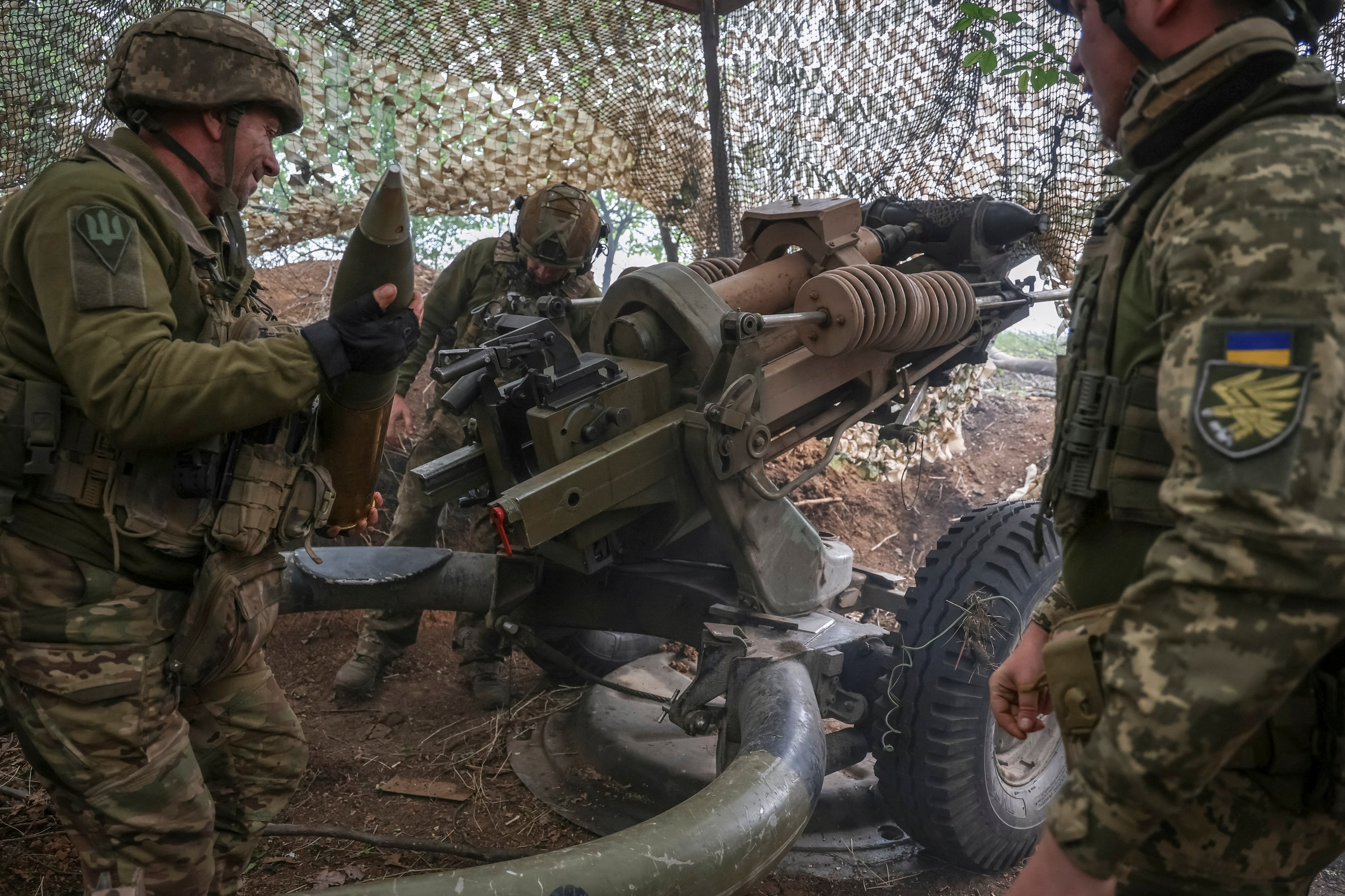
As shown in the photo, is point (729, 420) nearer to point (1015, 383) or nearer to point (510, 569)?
point (510, 569)

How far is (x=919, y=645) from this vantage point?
11.0 ft

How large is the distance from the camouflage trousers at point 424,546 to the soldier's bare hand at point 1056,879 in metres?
3.65

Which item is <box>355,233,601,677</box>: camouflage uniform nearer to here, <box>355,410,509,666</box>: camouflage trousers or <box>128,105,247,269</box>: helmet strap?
<box>355,410,509,666</box>: camouflage trousers

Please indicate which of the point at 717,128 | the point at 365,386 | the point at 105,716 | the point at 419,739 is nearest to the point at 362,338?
the point at 365,386

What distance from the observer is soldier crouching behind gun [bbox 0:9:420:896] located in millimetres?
2164

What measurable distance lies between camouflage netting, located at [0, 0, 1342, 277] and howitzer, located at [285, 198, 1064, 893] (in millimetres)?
1174

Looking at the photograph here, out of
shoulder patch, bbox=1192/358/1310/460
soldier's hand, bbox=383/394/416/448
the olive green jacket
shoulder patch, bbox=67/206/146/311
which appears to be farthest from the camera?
the olive green jacket

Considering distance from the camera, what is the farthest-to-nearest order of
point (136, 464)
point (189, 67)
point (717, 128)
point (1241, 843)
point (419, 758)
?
point (717, 128), point (419, 758), point (189, 67), point (136, 464), point (1241, 843)

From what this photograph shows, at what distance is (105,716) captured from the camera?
7.55ft

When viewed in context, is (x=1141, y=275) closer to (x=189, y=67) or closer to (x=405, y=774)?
(x=189, y=67)

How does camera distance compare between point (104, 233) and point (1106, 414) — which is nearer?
point (1106, 414)

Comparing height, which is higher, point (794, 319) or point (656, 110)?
point (656, 110)

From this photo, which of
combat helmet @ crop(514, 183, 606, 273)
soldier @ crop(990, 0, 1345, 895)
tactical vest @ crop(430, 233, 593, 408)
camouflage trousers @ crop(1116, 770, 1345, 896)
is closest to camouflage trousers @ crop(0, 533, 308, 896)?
soldier @ crop(990, 0, 1345, 895)

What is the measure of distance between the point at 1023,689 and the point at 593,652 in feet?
11.1
